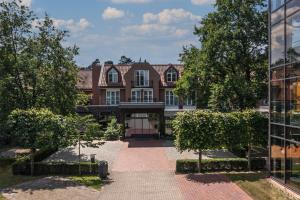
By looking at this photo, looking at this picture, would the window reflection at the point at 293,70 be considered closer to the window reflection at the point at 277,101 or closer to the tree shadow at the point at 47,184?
the window reflection at the point at 277,101

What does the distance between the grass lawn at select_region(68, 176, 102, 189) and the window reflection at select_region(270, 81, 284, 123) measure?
11.7m

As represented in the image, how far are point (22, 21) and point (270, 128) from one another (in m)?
22.7

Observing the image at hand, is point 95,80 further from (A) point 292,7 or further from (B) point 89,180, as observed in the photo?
(A) point 292,7

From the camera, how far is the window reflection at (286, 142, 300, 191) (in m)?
23.5

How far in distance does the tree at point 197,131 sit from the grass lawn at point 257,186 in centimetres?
266

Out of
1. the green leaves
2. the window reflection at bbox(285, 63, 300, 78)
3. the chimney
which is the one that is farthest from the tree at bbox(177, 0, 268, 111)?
the chimney

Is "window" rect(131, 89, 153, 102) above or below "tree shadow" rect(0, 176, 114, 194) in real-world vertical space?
above

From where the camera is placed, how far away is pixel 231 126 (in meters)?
31.0

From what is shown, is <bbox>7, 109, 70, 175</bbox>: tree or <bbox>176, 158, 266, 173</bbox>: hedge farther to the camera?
<bbox>176, 158, 266, 173</bbox>: hedge

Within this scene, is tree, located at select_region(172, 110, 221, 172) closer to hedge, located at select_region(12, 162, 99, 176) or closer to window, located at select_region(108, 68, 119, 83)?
hedge, located at select_region(12, 162, 99, 176)

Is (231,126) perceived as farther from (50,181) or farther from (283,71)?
(50,181)

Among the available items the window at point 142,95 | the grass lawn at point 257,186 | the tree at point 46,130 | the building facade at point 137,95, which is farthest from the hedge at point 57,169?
the window at point 142,95

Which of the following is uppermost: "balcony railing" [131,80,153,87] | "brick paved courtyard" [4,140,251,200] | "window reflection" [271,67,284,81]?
"balcony railing" [131,80,153,87]

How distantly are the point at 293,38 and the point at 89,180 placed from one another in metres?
15.2
